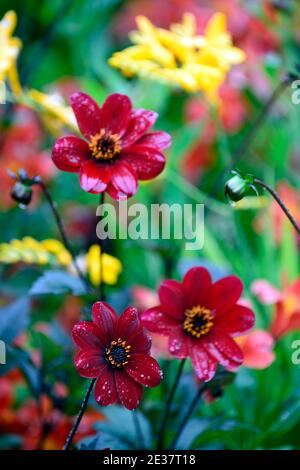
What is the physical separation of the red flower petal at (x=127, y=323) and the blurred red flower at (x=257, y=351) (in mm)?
193

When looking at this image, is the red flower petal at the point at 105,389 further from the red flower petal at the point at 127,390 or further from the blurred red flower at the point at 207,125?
the blurred red flower at the point at 207,125

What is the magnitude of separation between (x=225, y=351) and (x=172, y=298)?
6 centimetres

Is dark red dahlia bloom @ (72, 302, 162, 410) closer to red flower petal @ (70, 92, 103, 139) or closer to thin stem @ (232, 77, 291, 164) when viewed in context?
red flower petal @ (70, 92, 103, 139)

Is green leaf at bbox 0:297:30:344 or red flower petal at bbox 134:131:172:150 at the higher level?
red flower petal at bbox 134:131:172:150

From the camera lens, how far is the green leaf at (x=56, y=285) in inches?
21.9

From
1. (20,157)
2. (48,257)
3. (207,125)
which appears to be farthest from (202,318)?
(207,125)

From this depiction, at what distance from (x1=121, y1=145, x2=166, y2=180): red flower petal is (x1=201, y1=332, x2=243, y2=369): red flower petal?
135 millimetres

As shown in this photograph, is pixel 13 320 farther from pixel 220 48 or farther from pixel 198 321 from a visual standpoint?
pixel 220 48

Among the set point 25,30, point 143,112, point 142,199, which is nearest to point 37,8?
point 25,30

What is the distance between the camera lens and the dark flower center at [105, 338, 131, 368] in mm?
441

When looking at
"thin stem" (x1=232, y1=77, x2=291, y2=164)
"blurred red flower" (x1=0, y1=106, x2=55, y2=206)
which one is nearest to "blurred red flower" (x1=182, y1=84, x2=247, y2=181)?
"blurred red flower" (x1=0, y1=106, x2=55, y2=206)

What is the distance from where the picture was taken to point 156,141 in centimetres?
52

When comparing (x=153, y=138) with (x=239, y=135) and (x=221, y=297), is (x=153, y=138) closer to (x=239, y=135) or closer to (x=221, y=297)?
(x=221, y=297)
